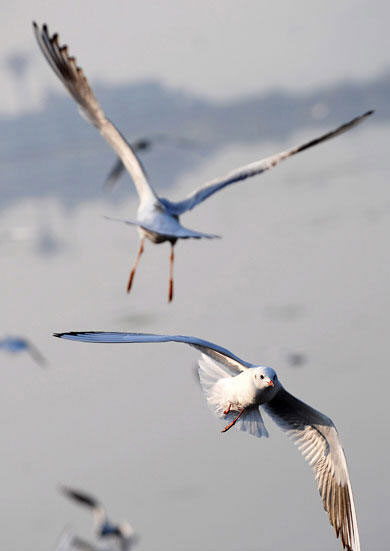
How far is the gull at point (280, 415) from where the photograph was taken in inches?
285

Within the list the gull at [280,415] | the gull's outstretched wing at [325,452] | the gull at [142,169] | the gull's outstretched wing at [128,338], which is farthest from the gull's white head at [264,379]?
the gull at [142,169]

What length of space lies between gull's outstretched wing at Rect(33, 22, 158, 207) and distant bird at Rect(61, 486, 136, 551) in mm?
3456

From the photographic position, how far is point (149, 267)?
71.6ft

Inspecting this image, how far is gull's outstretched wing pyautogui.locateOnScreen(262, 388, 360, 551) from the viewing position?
762cm

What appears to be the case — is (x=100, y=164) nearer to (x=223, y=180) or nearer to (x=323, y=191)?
(x=323, y=191)

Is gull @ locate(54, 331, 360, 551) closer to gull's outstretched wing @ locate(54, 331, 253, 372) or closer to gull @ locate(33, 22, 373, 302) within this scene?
gull's outstretched wing @ locate(54, 331, 253, 372)

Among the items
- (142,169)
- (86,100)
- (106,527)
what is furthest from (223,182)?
(106,527)

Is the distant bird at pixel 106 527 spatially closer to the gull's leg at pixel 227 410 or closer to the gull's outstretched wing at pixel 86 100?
the gull's outstretched wing at pixel 86 100

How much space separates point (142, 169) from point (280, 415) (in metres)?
2.72

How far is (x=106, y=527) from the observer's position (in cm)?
1241

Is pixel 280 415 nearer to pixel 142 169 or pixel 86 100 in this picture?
pixel 142 169

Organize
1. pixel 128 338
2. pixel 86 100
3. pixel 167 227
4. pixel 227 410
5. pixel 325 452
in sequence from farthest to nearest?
pixel 86 100
pixel 167 227
pixel 325 452
pixel 227 410
pixel 128 338

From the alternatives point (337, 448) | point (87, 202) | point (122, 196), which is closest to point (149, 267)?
point (122, 196)

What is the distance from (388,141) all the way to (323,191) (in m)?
5.87
